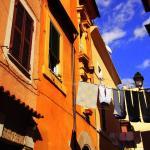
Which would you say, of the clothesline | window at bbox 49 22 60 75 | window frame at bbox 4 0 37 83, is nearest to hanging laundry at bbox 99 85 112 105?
the clothesline

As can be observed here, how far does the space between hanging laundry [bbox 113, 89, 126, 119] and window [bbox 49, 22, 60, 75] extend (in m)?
2.41

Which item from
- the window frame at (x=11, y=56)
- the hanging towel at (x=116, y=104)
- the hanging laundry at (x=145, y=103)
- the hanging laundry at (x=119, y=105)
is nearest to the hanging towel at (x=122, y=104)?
the hanging laundry at (x=119, y=105)

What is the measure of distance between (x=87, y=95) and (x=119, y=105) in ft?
5.88

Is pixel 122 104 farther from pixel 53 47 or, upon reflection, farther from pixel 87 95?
pixel 53 47

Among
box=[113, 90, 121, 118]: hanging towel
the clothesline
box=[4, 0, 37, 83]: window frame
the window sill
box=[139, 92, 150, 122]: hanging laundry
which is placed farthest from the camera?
box=[139, 92, 150, 122]: hanging laundry

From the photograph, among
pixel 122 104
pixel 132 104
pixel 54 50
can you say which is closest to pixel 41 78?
pixel 54 50

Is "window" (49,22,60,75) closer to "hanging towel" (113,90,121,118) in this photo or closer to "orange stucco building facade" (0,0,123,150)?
"orange stucco building facade" (0,0,123,150)

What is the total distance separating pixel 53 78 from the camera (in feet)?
29.8

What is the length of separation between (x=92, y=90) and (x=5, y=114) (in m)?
4.20

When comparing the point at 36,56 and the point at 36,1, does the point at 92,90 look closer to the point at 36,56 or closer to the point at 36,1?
the point at 36,56

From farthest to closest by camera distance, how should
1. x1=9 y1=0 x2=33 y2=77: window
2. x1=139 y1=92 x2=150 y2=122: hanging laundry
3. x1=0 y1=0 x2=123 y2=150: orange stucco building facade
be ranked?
1. x1=139 y1=92 x2=150 y2=122: hanging laundry
2. x1=9 y1=0 x2=33 y2=77: window
3. x1=0 y1=0 x2=123 y2=150: orange stucco building facade

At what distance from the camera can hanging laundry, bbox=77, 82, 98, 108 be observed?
9464 millimetres

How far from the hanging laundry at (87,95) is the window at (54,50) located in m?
1.01

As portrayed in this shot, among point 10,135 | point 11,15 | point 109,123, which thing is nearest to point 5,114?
point 10,135
